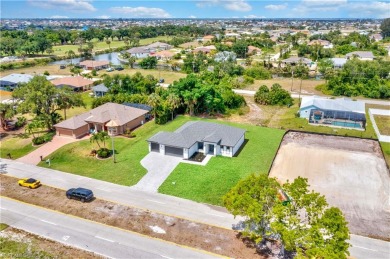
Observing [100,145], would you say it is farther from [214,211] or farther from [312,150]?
[312,150]

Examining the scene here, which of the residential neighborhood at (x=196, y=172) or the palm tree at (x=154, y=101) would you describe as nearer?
the residential neighborhood at (x=196, y=172)

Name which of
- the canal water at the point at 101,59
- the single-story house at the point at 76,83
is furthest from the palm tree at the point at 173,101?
the canal water at the point at 101,59

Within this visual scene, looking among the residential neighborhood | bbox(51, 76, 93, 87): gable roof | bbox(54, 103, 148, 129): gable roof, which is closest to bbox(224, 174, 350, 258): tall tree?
the residential neighborhood

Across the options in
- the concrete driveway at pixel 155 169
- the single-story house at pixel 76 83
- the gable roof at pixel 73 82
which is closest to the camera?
the concrete driveway at pixel 155 169

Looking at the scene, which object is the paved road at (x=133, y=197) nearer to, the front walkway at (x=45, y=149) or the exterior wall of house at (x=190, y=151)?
the front walkway at (x=45, y=149)

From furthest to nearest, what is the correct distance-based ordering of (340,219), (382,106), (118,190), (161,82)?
(161,82) < (382,106) < (118,190) < (340,219)

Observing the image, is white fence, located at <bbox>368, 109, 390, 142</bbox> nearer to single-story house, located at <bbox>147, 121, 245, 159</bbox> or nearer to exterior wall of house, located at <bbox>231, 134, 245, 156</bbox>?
exterior wall of house, located at <bbox>231, 134, 245, 156</bbox>

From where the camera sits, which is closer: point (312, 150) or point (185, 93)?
point (312, 150)

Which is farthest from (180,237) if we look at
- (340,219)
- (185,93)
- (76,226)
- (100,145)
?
(185,93)
